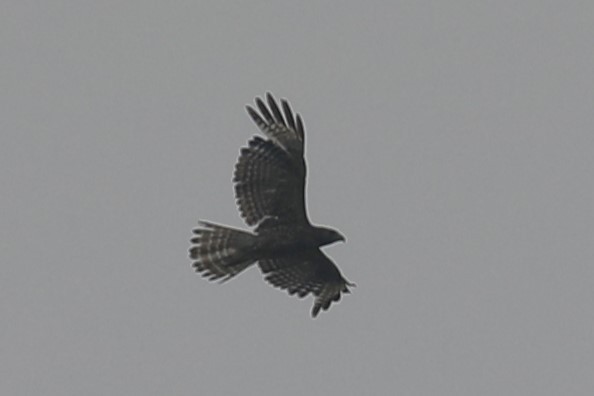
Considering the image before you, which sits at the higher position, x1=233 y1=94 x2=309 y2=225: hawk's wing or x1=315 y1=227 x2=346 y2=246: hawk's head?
x1=233 y1=94 x2=309 y2=225: hawk's wing

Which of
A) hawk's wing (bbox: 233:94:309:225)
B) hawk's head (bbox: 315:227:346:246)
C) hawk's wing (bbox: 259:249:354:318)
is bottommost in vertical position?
hawk's wing (bbox: 259:249:354:318)

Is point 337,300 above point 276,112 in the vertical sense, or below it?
below

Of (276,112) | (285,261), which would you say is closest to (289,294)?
(285,261)

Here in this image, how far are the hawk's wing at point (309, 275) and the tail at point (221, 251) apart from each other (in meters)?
0.63

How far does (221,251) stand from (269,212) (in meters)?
0.98

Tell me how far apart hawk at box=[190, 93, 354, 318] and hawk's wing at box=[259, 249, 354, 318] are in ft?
0.42

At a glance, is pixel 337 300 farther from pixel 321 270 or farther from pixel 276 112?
pixel 276 112

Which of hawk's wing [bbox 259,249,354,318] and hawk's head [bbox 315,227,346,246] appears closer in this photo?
hawk's head [bbox 315,227,346,246]

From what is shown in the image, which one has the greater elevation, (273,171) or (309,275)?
(273,171)

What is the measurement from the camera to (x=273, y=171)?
39719 millimetres

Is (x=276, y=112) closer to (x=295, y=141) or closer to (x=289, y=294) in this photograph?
(x=295, y=141)

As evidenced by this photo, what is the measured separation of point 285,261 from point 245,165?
176 centimetres

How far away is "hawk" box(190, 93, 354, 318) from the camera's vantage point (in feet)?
130

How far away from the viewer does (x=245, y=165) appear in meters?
39.8
